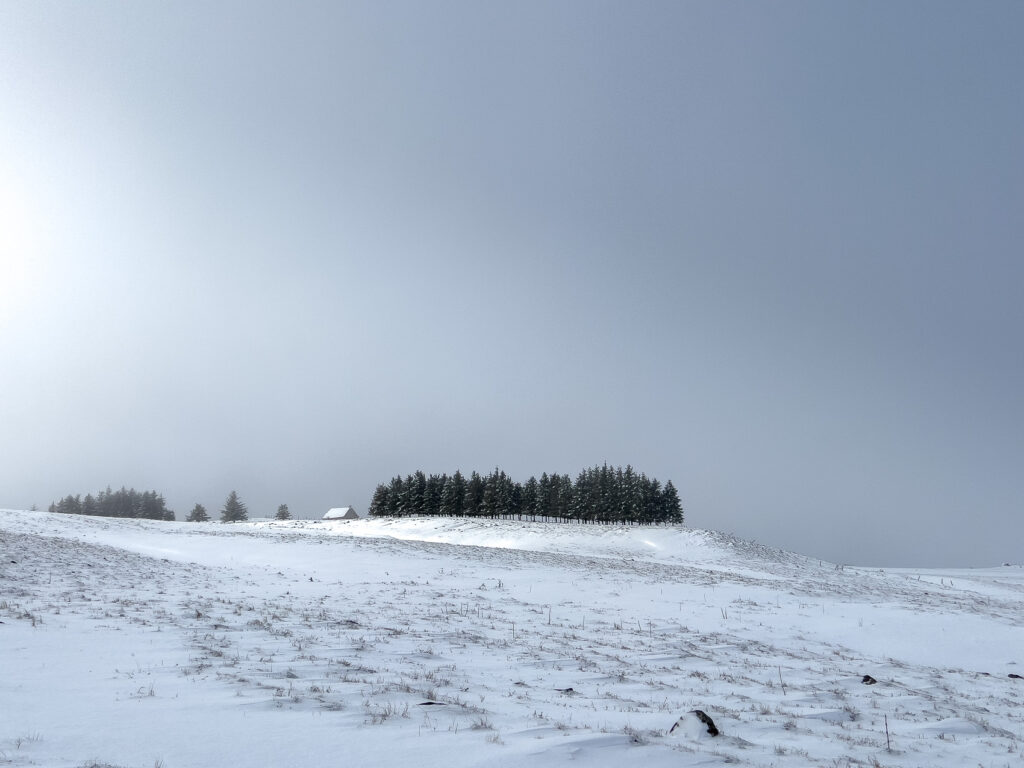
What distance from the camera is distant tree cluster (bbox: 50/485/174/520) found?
116938 mm

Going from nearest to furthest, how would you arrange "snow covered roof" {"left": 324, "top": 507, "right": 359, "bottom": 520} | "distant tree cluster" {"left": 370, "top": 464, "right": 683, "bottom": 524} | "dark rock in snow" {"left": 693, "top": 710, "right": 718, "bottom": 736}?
"dark rock in snow" {"left": 693, "top": 710, "right": 718, "bottom": 736} → "distant tree cluster" {"left": 370, "top": 464, "right": 683, "bottom": 524} → "snow covered roof" {"left": 324, "top": 507, "right": 359, "bottom": 520}

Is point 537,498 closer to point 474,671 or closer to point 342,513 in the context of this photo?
point 342,513

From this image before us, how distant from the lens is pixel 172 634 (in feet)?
35.3

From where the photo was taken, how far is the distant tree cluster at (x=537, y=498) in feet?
313

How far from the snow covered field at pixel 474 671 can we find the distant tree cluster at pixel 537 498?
72649 millimetres

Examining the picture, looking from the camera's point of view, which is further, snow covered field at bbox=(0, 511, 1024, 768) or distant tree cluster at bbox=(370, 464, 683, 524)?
distant tree cluster at bbox=(370, 464, 683, 524)

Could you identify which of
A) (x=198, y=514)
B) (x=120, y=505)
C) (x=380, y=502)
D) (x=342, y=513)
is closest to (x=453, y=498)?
(x=380, y=502)

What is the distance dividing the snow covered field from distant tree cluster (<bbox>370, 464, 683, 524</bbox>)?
238 ft

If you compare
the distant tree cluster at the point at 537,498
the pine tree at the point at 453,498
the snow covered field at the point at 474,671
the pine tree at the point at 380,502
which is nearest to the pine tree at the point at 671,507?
the distant tree cluster at the point at 537,498

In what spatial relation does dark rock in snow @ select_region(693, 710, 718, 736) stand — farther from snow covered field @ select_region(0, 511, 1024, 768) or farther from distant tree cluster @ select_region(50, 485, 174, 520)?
distant tree cluster @ select_region(50, 485, 174, 520)

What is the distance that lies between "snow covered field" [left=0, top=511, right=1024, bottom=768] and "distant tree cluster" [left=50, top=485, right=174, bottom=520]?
358 feet

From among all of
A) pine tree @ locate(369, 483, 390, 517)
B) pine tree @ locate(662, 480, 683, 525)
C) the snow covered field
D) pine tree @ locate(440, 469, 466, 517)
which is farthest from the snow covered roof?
the snow covered field

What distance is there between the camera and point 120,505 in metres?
121

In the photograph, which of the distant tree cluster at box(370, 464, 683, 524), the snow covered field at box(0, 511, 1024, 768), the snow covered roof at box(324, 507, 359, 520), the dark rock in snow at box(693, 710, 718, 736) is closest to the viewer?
the snow covered field at box(0, 511, 1024, 768)
